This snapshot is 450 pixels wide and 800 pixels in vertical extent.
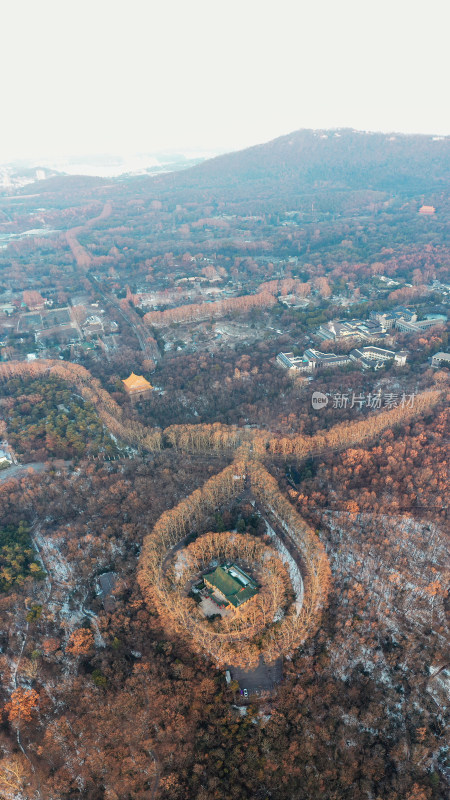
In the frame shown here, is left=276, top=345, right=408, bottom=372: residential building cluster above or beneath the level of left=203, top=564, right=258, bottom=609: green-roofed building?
above

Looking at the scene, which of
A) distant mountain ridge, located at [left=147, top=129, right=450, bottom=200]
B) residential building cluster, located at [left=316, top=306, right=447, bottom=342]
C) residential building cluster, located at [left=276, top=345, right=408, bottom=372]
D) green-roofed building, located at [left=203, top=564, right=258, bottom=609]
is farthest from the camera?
distant mountain ridge, located at [left=147, top=129, right=450, bottom=200]

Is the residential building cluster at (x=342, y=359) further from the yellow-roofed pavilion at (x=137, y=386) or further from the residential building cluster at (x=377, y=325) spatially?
the yellow-roofed pavilion at (x=137, y=386)

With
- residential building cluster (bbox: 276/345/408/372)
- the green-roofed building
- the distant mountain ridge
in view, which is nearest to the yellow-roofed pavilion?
residential building cluster (bbox: 276/345/408/372)

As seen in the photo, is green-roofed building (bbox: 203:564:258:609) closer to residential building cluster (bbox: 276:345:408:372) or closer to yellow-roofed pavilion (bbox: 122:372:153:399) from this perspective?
yellow-roofed pavilion (bbox: 122:372:153:399)

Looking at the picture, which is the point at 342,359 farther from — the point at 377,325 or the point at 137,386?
the point at 137,386

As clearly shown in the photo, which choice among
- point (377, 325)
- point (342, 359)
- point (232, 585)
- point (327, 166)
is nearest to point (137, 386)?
point (342, 359)

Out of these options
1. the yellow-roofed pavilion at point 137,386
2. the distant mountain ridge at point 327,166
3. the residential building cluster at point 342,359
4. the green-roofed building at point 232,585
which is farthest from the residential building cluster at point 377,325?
the distant mountain ridge at point 327,166

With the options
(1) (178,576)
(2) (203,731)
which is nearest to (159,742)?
(2) (203,731)

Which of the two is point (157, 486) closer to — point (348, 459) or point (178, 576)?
point (178, 576)
